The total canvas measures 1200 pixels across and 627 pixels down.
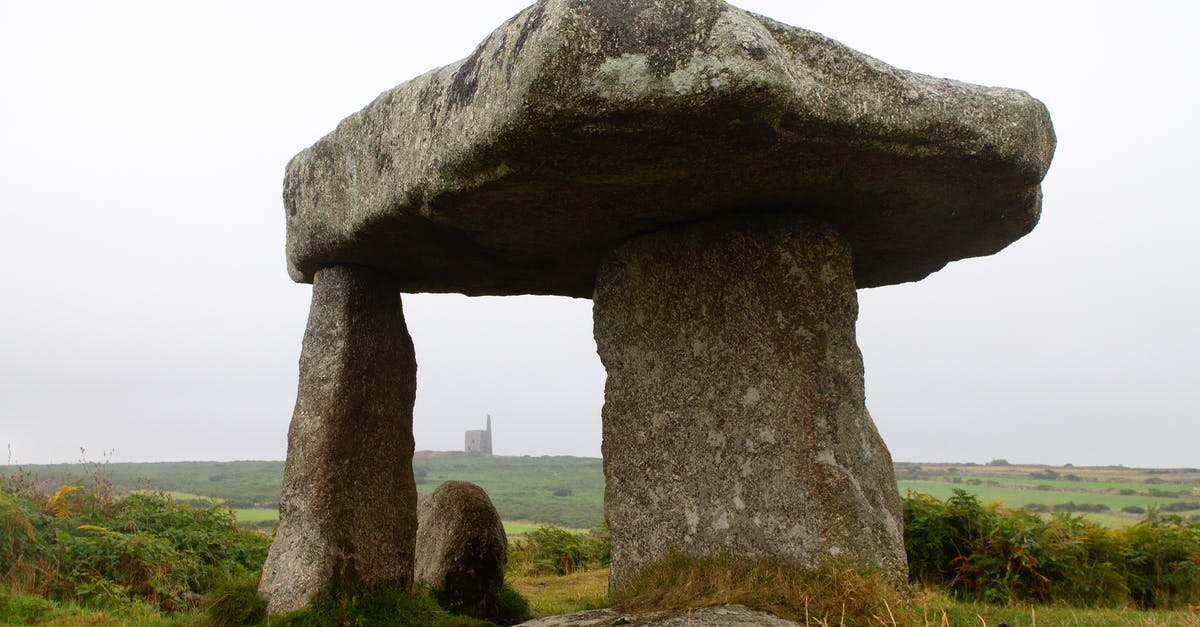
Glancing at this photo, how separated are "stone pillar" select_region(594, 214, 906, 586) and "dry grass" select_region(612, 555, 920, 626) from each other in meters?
0.12

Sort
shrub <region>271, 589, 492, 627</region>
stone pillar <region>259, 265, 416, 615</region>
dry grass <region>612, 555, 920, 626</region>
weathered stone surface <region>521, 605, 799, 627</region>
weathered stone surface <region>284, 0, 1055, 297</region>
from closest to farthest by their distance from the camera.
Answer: weathered stone surface <region>284, 0, 1055, 297</region>, weathered stone surface <region>521, 605, 799, 627</region>, dry grass <region>612, 555, 920, 626</region>, shrub <region>271, 589, 492, 627</region>, stone pillar <region>259, 265, 416, 615</region>

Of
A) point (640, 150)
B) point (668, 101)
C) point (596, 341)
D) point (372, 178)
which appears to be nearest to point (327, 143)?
point (372, 178)

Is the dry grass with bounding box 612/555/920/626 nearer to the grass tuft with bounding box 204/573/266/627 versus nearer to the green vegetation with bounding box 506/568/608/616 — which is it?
the green vegetation with bounding box 506/568/608/616

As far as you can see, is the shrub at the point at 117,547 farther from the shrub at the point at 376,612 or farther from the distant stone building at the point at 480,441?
the distant stone building at the point at 480,441

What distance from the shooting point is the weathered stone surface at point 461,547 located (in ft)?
24.7

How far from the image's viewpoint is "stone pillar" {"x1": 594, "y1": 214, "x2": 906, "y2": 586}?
5.27 metres

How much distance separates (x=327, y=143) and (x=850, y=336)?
372cm

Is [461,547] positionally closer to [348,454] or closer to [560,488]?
[348,454]

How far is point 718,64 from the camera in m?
3.79

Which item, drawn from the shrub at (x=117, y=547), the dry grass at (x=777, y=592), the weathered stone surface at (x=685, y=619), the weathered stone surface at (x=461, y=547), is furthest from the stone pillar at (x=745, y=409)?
the shrub at (x=117, y=547)

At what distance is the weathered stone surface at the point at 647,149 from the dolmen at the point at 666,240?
2 cm

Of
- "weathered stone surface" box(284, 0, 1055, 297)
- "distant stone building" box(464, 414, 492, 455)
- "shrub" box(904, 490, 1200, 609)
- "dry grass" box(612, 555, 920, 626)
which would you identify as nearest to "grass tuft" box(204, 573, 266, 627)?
"weathered stone surface" box(284, 0, 1055, 297)

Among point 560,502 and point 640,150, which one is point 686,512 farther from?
point 560,502

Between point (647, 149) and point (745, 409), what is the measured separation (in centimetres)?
200
